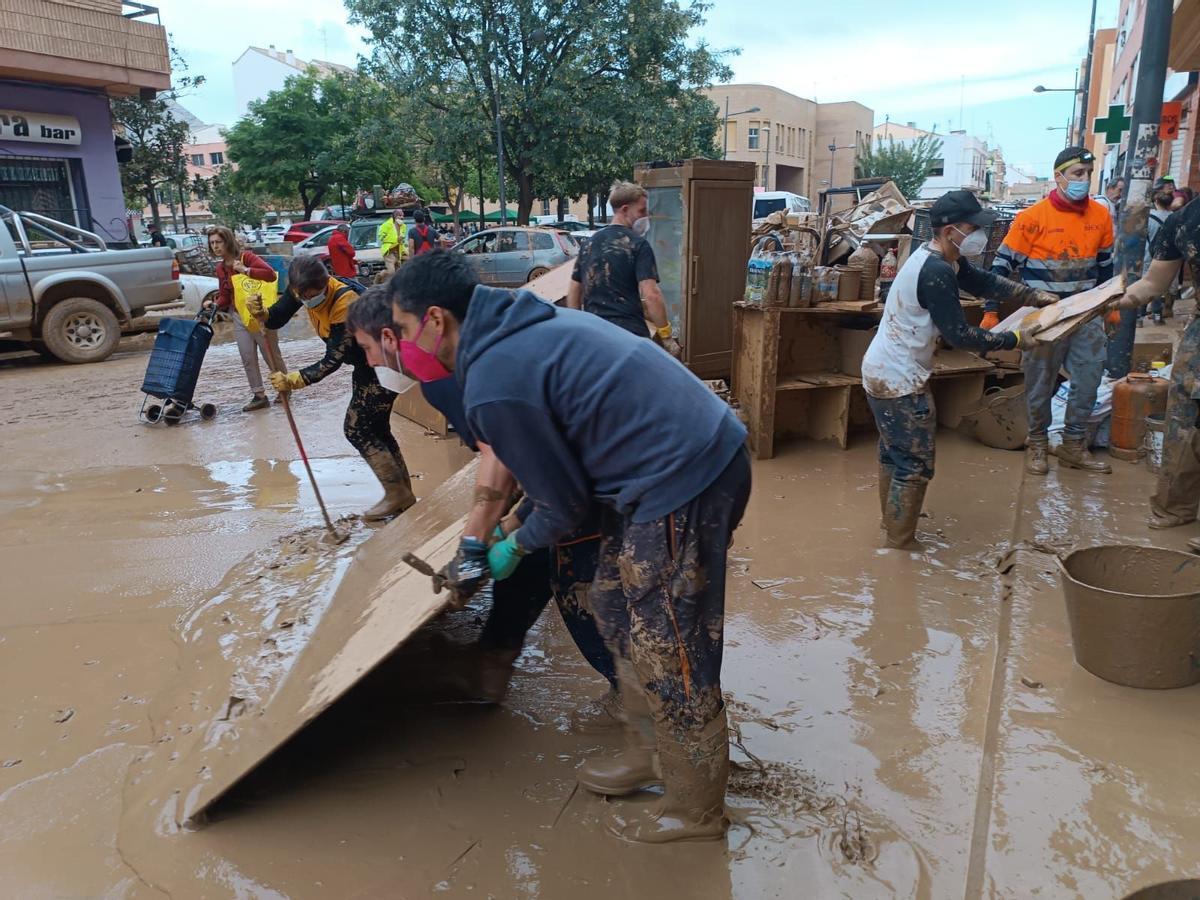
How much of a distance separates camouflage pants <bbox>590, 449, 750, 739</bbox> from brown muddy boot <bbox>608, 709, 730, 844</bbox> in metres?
0.05

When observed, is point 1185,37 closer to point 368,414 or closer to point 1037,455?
point 1037,455

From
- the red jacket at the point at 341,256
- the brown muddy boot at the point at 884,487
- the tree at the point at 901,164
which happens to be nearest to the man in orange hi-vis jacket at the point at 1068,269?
the brown muddy boot at the point at 884,487

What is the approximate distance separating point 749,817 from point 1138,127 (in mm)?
6593

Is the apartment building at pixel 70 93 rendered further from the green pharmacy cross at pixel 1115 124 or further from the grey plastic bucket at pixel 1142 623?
the grey plastic bucket at pixel 1142 623

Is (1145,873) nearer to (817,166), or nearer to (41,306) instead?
(41,306)

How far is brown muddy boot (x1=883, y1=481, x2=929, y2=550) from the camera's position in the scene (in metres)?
4.13

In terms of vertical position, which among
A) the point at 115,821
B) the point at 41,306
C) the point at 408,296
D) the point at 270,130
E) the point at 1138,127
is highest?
the point at 270,130

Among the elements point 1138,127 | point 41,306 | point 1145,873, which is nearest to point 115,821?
point 1145,873

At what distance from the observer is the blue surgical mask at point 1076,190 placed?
16.7 feet

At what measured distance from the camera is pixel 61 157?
15.6 metres

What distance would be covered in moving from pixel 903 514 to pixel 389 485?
9.13 feet

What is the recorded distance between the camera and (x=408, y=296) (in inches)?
85.7

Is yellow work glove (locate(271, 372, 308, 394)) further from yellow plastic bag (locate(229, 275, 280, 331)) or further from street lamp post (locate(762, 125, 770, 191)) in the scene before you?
street lamp post (locate(762, 125, 770, 191))

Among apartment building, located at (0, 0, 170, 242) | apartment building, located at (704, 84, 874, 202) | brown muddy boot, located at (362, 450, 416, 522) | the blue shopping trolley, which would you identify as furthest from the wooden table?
apartment building, located at (704, 84, 874, 202)
